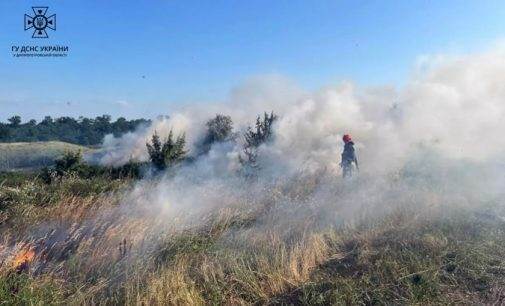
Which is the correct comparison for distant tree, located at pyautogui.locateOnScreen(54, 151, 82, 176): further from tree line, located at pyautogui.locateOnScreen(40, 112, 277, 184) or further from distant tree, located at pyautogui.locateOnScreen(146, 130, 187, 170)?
distant tree, located at pyautogui.locateOnScreen(146, 130, 187, 170)

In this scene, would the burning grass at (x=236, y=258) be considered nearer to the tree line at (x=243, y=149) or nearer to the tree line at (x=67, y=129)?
the tree line at (x=243, y=149)

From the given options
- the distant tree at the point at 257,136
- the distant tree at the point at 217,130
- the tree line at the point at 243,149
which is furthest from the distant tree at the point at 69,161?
the distant tree at the point at 217,130

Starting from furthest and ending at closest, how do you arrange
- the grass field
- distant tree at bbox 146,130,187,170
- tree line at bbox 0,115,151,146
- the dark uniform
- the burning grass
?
1. tree line at bbox 0,115,151,146
2. the grass field
3. distant tree at bbox 146,130,187,170
4. the dark uniform
5. the burning grass

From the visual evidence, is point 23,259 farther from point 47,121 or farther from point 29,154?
point 47,121

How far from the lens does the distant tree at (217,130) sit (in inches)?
1171

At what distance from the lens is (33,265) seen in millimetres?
4941

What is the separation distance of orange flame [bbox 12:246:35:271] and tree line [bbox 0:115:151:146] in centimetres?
6715

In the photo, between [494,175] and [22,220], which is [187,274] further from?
[494,175]

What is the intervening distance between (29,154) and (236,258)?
4538 cm

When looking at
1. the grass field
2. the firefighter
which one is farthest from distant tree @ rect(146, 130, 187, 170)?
the grass field

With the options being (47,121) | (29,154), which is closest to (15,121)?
(47,121)

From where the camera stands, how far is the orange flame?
4781 millimetres

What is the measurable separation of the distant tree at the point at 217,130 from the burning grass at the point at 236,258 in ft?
72.1

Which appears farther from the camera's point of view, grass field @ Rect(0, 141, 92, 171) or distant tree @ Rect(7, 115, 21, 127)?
distant tree @ Rect(7, 115, 21, 127)
